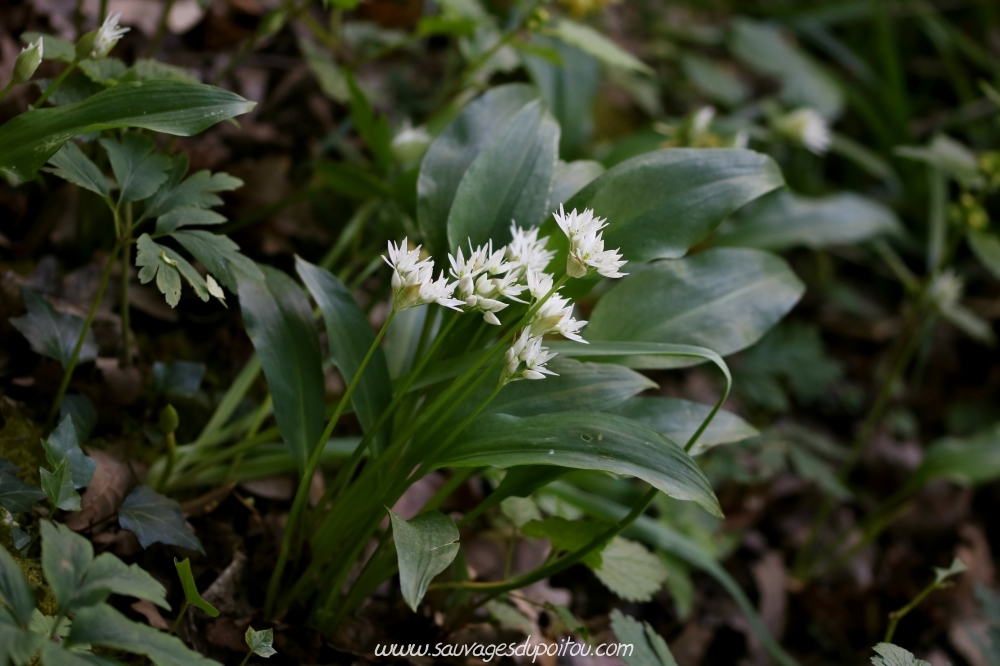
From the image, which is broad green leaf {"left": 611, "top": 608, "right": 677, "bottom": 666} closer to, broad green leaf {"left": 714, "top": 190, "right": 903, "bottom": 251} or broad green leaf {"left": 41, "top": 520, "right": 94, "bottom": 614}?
broad green leaf {"left": 41, "top": 520, "right": 94, "bottom": 614}

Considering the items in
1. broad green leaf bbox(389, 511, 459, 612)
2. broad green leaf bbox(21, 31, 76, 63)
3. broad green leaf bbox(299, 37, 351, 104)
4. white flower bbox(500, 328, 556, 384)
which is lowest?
broad green leaf bbox(389, 511, 459, 612)

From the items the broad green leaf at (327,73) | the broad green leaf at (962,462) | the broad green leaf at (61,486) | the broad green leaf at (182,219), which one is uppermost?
the broad green leaf at (182,219)

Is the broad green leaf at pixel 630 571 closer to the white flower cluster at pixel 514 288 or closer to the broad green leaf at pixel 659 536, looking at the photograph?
the broad green leaf at pixel 659 536

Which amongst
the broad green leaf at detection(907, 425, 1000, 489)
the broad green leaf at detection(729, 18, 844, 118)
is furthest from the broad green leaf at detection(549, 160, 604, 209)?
the broad green leaf at detection(729, 18, 844, 118)

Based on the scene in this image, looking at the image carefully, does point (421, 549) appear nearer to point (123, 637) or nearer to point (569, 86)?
point (123, 637)

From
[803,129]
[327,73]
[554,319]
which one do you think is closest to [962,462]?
[803,129]

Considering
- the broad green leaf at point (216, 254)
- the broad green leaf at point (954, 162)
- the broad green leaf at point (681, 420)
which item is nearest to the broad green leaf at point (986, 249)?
the broad green leaf at point (954, 162)

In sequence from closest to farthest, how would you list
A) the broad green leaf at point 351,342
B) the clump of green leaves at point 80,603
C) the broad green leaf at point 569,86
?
the clump of green leaves at point 80,603 < the broad green leaf at point 351,342 < the broad green leaf at point 569,86
